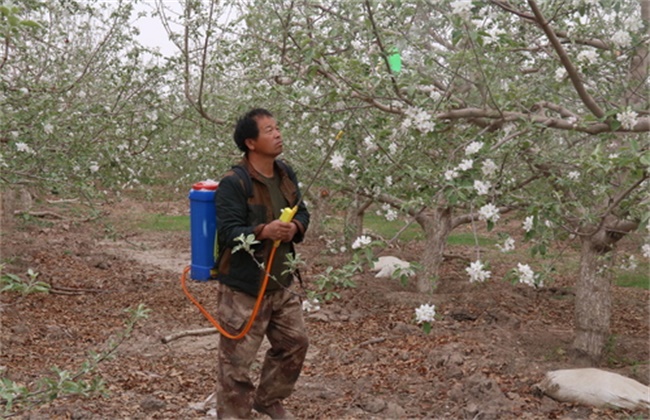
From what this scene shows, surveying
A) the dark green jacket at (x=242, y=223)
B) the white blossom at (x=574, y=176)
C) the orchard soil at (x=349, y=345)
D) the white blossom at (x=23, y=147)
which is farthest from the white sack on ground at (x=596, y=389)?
the white blossom at (x=23, y=147)

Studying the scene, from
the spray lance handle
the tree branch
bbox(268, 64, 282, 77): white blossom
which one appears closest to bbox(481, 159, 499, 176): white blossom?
the tree branch

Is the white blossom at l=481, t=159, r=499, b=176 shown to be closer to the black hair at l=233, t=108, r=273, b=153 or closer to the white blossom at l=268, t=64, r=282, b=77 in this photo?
the black hair at l=233, t=108, r=273, b=153

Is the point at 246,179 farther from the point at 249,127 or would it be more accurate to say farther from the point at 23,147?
the point at 23,147

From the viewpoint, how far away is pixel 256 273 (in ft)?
13.1

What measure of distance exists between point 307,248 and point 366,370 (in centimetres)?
605

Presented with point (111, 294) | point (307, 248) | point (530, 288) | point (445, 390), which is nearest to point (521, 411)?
point (445, 390)

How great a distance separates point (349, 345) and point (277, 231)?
293 cm

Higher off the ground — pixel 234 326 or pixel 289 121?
pixel 289 121

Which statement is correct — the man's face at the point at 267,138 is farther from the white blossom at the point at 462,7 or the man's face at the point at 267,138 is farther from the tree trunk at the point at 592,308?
the tree trunk at the point at 592,308

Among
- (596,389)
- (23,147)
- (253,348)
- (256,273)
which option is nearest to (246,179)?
(256,273)

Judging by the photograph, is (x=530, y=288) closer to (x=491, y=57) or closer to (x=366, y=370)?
(x=366, y=370)

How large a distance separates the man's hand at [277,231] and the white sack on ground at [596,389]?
2245 mm

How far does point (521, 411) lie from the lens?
4.68m

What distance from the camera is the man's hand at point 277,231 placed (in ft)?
12.5
